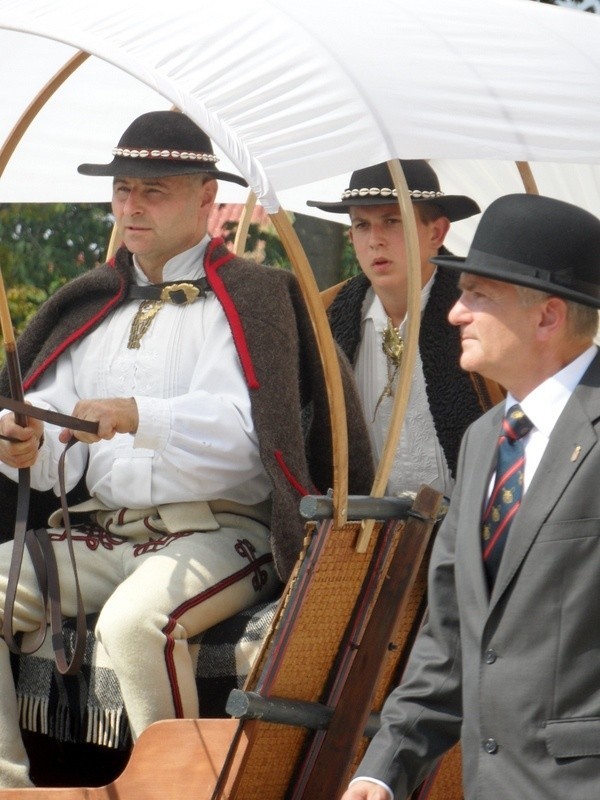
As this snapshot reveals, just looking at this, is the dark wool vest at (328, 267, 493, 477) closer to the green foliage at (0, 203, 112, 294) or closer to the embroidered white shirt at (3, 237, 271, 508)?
the embroidered white shirt at (3, 237, 271, 508)

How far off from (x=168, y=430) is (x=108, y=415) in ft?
0.60

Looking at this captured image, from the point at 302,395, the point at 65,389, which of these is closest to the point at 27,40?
the point at 65,389

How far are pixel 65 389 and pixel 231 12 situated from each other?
1379mm

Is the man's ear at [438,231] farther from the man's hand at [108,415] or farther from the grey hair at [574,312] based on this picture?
the grey hair at [574,312]

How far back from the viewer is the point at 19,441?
157 inches

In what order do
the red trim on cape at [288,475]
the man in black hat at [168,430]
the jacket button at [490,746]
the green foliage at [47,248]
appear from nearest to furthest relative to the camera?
the jacket button at [490,746]
the man in black hat at [168,430]
the red trim on cape at [288,475]
the green foliage at [47,248]

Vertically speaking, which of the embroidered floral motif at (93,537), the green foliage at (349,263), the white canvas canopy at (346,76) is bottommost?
the embroidered floral motif at (93,537)

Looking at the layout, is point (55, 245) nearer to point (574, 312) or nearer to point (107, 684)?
point (107, 684)

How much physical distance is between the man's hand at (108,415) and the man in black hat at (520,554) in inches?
44.0

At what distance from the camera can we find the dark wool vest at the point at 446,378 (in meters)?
4.25

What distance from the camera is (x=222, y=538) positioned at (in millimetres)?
4035

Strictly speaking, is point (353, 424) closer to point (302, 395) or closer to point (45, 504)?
point (302, 395)

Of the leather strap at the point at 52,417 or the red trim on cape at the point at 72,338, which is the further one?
the red trim on cape at the point at 72,338

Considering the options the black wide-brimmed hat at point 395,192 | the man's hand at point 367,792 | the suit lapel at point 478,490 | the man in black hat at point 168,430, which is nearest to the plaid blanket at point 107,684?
the man in black hat at point 168,430
